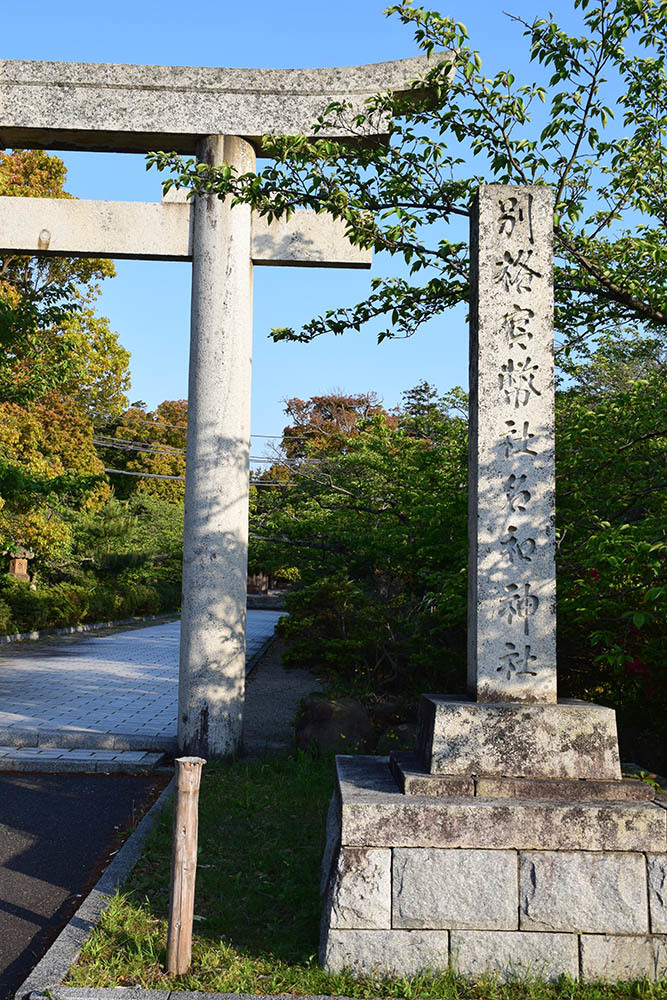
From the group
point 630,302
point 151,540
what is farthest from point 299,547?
point 151,540

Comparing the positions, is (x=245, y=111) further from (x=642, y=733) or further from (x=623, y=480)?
(x=642, y=733)

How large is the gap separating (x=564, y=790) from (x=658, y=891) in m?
0.57

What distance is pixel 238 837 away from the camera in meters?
5.51

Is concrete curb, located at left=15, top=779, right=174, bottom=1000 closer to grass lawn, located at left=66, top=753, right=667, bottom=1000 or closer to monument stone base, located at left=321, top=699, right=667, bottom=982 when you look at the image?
grass lawn, located at left=66, top=753, right=667, bottom=1000

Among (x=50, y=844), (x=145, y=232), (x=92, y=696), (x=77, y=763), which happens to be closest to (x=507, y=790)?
(x=50, y=844)

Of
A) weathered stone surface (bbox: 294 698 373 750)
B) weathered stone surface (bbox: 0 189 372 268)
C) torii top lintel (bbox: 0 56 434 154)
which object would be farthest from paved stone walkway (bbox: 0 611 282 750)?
torii top lintel (bbox: 0 56 434 154)

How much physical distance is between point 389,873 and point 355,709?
13.5 ft

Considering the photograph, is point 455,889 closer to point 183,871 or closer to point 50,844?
point 183,871

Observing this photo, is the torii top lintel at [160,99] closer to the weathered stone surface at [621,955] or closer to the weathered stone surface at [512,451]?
the weathered stone surface at [512,451]

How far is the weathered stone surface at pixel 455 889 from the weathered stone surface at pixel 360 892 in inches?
1.9

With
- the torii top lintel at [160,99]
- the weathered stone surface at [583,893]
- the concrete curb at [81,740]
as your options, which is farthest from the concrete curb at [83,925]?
the torii top lintel at [160,99]

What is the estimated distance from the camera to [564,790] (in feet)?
13.1

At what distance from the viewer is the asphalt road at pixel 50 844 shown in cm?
413

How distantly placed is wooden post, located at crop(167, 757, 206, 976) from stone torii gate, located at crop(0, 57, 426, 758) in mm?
3529
